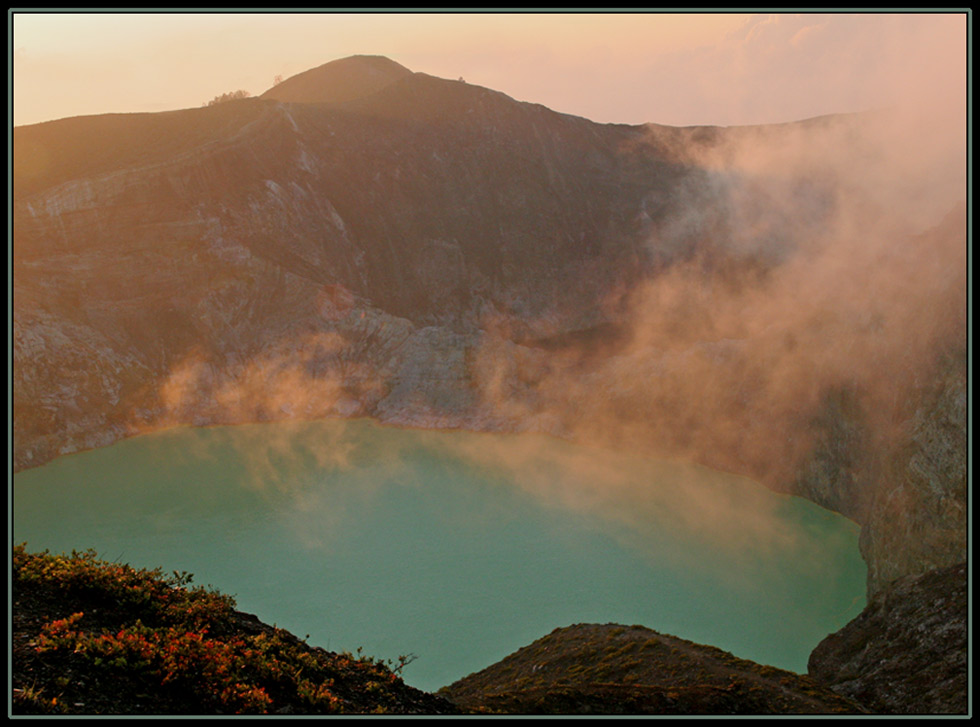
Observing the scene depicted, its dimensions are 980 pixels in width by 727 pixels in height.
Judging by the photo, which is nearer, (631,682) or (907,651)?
(631,682)

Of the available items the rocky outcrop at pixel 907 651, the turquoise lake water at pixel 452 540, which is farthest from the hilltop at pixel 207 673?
the turquoise lake water at pixel 452 540

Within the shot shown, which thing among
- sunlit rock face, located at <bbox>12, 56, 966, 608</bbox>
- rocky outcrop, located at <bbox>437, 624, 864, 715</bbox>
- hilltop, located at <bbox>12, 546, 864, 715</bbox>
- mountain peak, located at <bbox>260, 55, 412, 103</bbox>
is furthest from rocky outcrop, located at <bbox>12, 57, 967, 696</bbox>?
mountain peak, located at <bbox>260, 55, 412, 103</bbox>

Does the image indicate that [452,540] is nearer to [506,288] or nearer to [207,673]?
[207,673]

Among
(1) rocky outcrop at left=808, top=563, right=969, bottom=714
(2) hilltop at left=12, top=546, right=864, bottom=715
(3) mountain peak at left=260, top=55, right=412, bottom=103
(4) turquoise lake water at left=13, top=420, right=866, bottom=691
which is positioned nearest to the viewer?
(2) hilltop at left=12, top=546, right=864, bottom=715

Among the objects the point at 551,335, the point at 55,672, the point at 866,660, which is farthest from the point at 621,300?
the point at 55,672

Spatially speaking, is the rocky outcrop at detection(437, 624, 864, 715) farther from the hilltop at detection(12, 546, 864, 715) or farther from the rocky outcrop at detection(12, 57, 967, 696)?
the rocky outcrop at detection(12, 57, 967, 696)

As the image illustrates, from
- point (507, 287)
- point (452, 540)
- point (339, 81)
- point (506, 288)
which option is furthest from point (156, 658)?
point (339, 81)

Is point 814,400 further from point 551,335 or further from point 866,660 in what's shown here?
point 551,335
